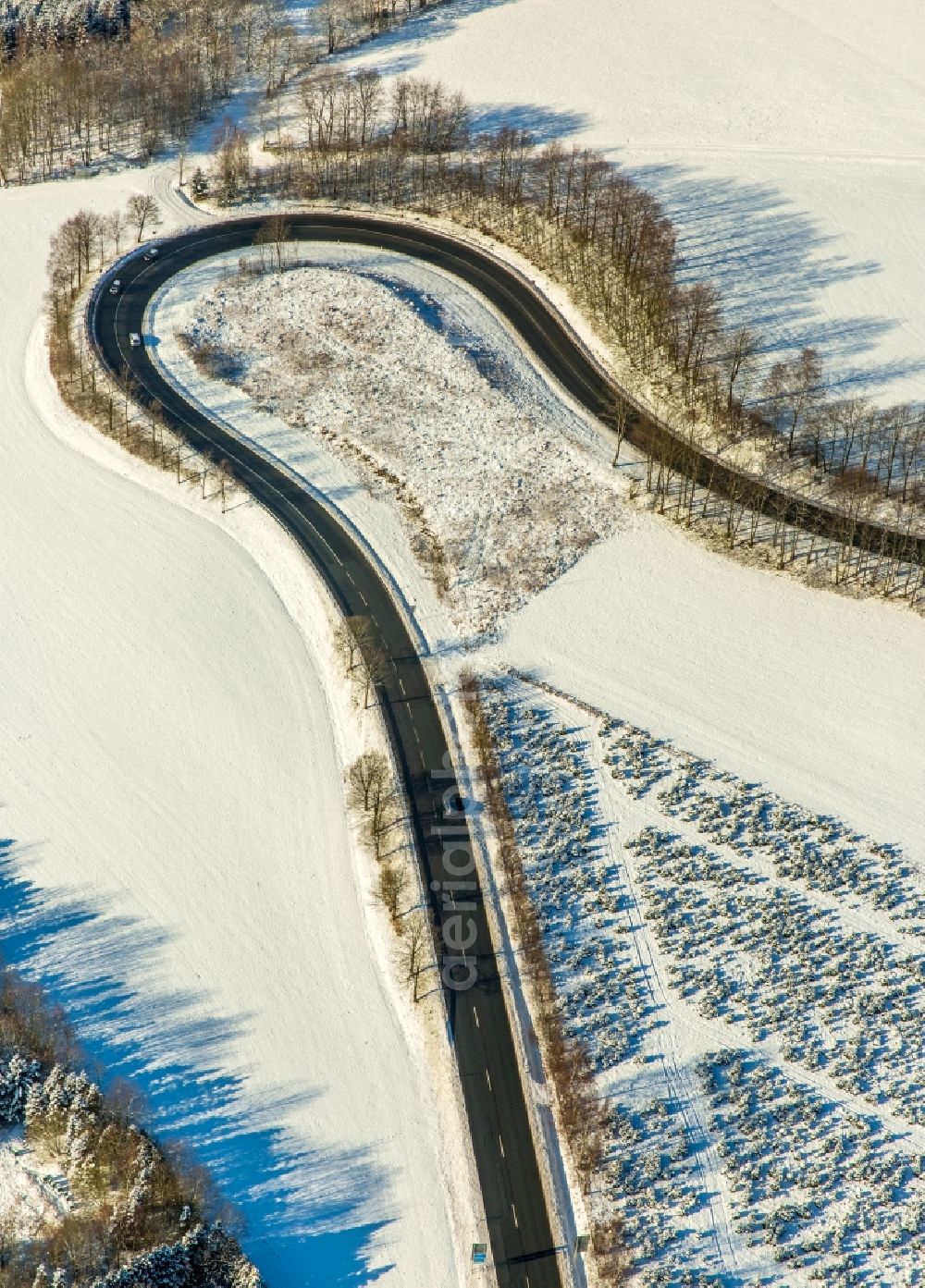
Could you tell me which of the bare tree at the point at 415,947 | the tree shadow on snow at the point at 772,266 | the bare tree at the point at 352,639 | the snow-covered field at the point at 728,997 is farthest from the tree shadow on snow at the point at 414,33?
the bare tree at the point at 415,947

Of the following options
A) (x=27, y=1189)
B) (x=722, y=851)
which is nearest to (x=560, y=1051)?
(x=722, y=851)

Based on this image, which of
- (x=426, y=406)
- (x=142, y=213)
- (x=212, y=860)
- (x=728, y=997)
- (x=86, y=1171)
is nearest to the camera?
(x=86, y=1171)

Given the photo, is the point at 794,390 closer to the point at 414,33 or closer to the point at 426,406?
the point at 426,406

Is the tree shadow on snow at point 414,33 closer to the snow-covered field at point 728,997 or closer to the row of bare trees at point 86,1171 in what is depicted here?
the snow-covered field at point 728,997

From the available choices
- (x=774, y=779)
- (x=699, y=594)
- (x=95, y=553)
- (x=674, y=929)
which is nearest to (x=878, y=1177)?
(x=674, y=929)

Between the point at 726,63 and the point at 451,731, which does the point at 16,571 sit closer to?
the point at 451,731

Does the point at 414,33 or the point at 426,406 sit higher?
the point at 414,33

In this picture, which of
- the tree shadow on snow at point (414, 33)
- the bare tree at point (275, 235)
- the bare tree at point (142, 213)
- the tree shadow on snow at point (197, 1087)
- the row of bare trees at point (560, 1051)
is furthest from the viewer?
the tree shadow on snow at point (414, 33)
